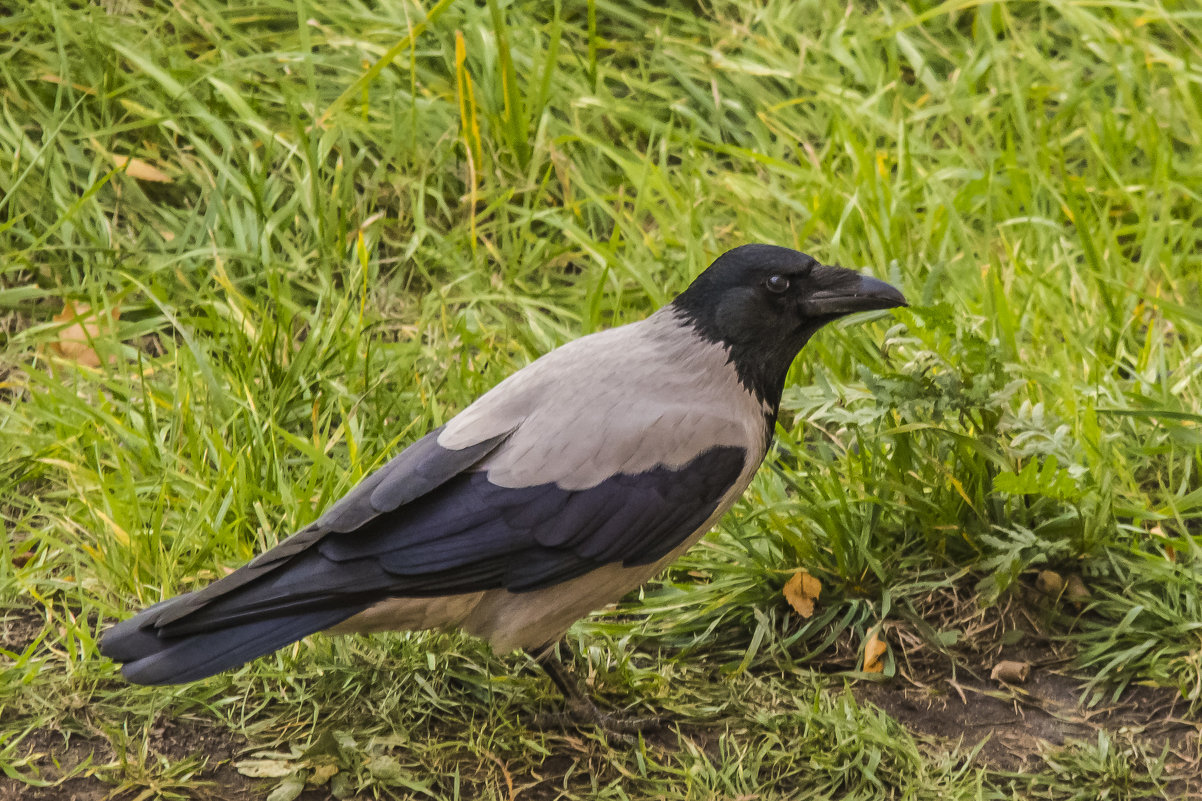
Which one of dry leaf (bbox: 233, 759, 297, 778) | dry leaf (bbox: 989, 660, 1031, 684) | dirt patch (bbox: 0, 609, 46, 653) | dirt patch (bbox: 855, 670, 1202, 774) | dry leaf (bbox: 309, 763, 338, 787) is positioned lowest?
dirt patch (bbox: 855, 670, 1202, 774)

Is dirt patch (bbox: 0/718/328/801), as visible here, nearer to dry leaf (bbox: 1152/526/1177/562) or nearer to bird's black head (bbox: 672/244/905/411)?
bird's black head (bbox: 672/244/905/411)

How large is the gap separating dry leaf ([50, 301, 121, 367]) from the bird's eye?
227 centimetres

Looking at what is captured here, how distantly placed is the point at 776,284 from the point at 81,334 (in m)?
2.47

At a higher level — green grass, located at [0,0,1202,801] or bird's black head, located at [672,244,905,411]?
bird's black head, located at [672,244,905,411]

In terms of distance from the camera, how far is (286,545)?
2961mm

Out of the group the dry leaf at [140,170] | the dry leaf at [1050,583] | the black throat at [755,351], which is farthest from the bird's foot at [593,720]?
the dry leaf at [140,170]

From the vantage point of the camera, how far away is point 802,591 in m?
3.47

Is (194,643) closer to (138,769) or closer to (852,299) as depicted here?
(138,769)

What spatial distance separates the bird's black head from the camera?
3180 mm

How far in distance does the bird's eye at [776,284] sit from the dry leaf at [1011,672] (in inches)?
43.7

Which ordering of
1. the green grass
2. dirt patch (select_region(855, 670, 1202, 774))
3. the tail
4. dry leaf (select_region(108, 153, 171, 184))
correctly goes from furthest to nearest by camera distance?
dry leaf (select_region(108, 153, 171, 184))
the green grass
dirt patch (select_region(855, 670, 1202, 774))
the tail

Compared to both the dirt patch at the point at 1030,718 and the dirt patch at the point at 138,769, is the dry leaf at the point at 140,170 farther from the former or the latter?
the dirt patch at the point at 1030,718

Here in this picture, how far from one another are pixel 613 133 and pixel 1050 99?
6.02 feet

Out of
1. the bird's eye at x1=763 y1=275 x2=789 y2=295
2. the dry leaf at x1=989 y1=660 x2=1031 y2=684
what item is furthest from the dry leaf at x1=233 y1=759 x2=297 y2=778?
the dry leaf at x1=989 y1=660 x2=1031 y2=684
